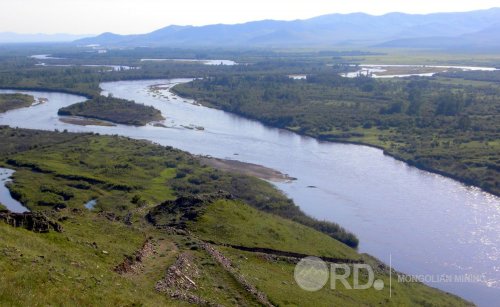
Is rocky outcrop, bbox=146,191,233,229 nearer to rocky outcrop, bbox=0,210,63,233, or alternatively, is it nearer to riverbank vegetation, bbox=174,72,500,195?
rocky outcrop, bbox=0,210,63,233

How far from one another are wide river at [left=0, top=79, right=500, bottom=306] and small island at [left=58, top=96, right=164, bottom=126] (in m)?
5.35

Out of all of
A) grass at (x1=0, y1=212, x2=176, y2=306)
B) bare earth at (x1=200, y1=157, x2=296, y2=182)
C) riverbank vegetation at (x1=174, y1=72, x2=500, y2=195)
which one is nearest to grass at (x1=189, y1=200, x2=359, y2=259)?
grass at (x1=0, y1=212, x2=176, y2=306)

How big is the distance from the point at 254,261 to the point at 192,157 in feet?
189

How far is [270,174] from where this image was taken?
89562 mm

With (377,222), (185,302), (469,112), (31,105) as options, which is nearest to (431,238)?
(377,222)

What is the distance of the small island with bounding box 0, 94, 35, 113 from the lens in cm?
15388

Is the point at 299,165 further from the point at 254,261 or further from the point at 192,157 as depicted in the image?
the point at 254,261

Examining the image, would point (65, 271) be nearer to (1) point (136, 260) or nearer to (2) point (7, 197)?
(1) point (136, 260)

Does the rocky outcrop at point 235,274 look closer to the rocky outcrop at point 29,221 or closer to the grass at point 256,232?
the grass at point 256,232

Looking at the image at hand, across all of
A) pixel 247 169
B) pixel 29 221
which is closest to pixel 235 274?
pixel 29 221

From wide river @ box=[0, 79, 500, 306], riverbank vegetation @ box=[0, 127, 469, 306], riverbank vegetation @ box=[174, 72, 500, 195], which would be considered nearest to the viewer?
riverbank vegetation @ box=[0, 127, 469, 306]

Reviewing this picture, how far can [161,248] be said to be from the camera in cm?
3778

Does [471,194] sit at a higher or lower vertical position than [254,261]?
lower

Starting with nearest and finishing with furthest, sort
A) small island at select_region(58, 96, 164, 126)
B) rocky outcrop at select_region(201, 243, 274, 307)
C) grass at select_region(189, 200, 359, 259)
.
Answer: rocky outcrop at select_region(201, 243, 274, 307) → grass at select_region(189, 200, 359, 259) → small island at select_region(58, 96, 164, 126)
